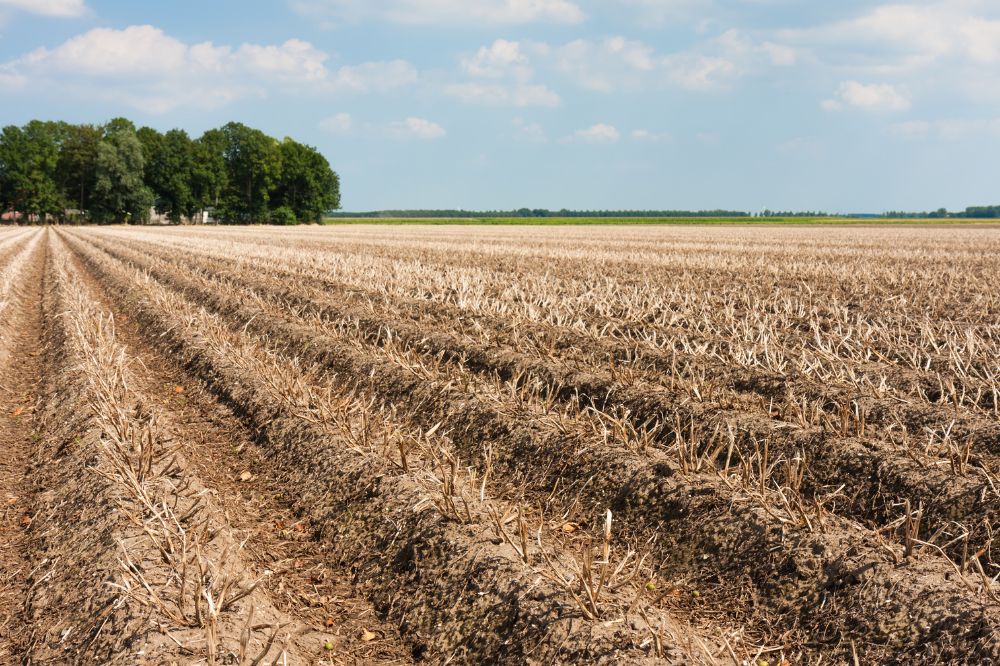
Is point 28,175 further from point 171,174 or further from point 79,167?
point 171,174

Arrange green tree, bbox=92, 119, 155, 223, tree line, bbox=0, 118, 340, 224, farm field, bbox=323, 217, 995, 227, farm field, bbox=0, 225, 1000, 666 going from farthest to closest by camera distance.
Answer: tree line, bbox=0, 118, 340, 224
green tree, bbox=92, 119, 155, 223
farm field, bbox=323, 217, 995, 227
farm field, bbox=0, 225, 1000, 666

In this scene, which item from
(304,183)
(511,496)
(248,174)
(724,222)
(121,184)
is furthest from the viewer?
(724,222)

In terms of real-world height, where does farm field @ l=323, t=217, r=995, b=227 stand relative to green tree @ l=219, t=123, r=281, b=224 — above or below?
below

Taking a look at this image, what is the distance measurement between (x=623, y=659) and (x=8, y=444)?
6.67m

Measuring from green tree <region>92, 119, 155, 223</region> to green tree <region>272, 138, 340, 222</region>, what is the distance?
16363 millimetres

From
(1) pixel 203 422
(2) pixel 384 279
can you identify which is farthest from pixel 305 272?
(1) pixel 203 422

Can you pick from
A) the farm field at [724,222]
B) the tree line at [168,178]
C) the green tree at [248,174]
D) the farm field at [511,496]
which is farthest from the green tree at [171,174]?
the farm field at [511,496]

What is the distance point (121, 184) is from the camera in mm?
89312

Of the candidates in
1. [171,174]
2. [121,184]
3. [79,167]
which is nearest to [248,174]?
[171,174]

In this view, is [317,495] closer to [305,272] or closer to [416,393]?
[416,393]

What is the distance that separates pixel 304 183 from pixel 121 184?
22170 mm

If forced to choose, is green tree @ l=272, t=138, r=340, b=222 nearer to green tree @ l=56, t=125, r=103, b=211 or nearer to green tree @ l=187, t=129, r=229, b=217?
green tree @ l=187, t=129, r=229, b=217

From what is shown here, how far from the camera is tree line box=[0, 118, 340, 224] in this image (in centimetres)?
9138

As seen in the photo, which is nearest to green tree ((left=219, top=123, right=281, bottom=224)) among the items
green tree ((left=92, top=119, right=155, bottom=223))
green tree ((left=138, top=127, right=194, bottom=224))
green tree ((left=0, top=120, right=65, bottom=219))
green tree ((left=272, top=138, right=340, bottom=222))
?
green tree ((left=272, top=138, right=340, bottom=222))
